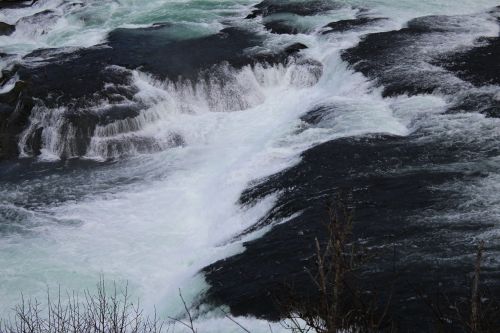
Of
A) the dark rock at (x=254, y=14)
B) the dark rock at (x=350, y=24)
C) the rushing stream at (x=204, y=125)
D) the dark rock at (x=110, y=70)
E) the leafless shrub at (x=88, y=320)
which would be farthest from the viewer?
the dark rock at (x=254, y=14)

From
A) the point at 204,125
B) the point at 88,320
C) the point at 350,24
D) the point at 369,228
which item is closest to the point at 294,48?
the point at 350,24

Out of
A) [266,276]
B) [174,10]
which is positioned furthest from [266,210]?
[174,10]

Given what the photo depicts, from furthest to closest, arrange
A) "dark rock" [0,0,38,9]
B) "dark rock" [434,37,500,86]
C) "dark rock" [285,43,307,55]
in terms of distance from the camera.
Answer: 1. "dark rock" [0,0,38,9]
2. "dark rock" [285,43,307,55]
3. "dark rock" [434,37,500,86]

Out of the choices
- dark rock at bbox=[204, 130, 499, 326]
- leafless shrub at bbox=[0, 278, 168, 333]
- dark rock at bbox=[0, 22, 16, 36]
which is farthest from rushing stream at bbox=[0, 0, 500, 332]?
leafless shrub at bbox=[0, 278, 168, 333]

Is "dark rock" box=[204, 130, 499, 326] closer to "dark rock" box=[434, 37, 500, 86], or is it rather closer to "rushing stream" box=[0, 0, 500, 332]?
"rushing stream" box=[0, 0, 500, 332]

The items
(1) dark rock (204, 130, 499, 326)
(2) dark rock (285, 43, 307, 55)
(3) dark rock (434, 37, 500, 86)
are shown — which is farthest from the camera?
(2) dark rock (285, 43, 307, 55)

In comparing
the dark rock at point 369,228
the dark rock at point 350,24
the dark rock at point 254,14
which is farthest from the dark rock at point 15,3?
the dark rock at point 369,228

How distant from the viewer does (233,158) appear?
18734mm

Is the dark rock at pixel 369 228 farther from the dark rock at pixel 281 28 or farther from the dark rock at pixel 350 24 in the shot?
the dark rock at pixel 281 28

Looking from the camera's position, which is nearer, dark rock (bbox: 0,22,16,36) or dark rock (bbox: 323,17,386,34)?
dark rock (bbox: 323,17,386,34)

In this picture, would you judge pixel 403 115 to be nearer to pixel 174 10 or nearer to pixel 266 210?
pixel 266 210

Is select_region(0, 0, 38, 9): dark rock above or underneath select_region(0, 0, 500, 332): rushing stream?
above

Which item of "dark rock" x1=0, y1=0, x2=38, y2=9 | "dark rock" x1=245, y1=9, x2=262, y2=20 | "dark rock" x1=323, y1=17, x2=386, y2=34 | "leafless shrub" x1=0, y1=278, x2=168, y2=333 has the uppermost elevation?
"dark rock" x1=0, y1=0, x2=38, y2=9

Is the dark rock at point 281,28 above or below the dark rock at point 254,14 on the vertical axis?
below
